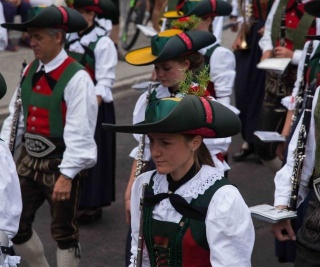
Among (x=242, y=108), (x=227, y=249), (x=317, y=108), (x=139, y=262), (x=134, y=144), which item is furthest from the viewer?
(x=134, y=144)

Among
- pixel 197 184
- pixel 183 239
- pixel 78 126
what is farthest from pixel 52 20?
pixel 183 239

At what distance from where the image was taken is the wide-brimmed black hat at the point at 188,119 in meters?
4.28

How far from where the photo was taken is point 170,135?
439cm

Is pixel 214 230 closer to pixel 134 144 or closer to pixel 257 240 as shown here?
pixel 257 240

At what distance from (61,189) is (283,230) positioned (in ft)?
5.13

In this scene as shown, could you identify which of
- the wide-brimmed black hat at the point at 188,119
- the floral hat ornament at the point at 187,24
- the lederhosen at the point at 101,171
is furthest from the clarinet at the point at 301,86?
the wide-brimmed black hat at the point at 188,119

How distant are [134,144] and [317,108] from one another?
550 cm

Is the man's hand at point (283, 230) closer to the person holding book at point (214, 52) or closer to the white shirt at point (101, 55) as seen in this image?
the person holding book at point (214, 52)

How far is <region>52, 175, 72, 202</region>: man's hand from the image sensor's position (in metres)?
6.34

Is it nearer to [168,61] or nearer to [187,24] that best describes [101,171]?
[187,24]

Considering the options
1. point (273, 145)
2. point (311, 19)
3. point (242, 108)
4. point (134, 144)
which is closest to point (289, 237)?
point (273, 145)

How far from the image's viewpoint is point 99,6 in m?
8.05

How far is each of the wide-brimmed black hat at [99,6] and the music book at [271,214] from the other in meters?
3.13

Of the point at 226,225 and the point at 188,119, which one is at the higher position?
the point at 188,119
